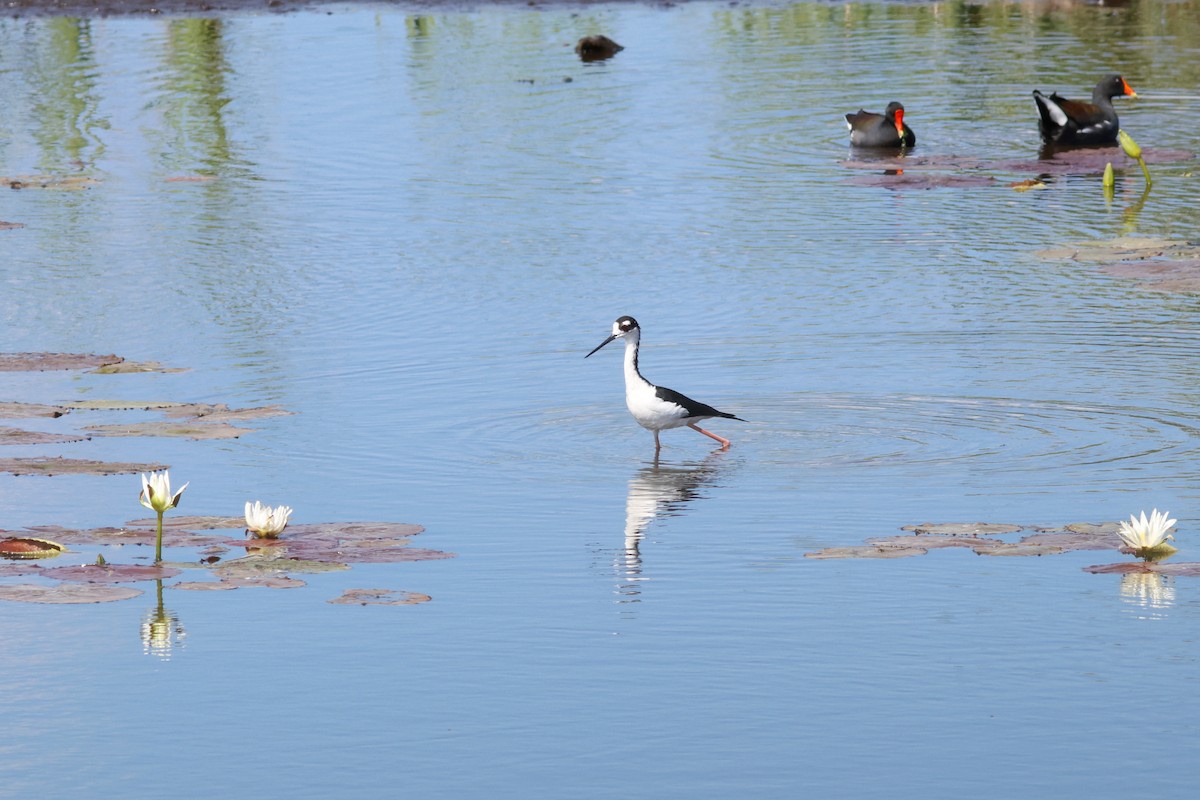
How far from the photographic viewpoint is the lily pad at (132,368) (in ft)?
52.7

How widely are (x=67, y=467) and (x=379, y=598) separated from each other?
11.3 ft

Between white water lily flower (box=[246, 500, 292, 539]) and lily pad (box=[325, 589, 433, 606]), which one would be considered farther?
white water lily flower (box=[246, 500, 292, 539])

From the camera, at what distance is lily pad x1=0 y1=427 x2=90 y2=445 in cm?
1359

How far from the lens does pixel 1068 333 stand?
659 inches

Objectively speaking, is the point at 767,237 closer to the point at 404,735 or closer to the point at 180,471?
the point at 180,471

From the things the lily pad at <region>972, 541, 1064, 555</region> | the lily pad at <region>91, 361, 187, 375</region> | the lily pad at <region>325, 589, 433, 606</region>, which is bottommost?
the lily pad at <region>325, 589, 433, 606</region>

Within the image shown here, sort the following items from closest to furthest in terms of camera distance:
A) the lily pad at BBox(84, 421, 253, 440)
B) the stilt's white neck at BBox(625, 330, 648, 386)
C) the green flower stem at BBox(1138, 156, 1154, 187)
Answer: the lily pad at BBox(84, 421, 253, 440), the stilt's white neck at BBox(625, 330, 648, 386), the green flower stem at BBox(1138, 156, 1154, 187)

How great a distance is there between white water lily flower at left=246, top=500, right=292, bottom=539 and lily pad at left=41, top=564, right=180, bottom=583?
51 cm

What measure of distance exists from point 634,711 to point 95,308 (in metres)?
11.4

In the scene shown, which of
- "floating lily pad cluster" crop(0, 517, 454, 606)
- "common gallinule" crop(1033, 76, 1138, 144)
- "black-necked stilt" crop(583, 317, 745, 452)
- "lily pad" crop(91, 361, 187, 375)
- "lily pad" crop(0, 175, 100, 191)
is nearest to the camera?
"floating lily pad cluster" crop(0, 517, 454, 606)

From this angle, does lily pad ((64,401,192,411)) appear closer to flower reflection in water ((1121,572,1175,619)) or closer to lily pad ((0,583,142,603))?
lily pad ((0,583,142,603))

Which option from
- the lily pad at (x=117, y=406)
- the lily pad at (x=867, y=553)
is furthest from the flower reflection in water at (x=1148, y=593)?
the lily pad at (x=117, y=406)

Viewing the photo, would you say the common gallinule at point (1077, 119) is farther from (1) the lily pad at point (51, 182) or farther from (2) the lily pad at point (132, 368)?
(2) the lily pad at point (132, 368)

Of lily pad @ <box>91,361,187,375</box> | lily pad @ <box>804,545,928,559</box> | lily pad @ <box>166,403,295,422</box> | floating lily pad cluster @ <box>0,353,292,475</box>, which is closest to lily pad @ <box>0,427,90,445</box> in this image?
floating lily pad cluster @ <box>0,353,292,475</box>
